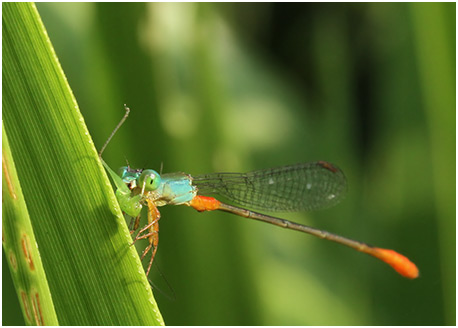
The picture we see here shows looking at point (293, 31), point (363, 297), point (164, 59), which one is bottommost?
point (363, 297)

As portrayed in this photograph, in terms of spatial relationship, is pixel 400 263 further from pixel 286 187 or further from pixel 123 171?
pixel 123 171

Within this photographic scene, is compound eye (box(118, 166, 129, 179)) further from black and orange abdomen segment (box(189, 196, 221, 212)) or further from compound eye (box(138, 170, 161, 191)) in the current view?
black and orange abdomen segment (box(189, 196, 221, 212))

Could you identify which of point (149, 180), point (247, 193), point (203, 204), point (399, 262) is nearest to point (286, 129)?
point (247, 193)

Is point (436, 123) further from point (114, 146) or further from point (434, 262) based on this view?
point (114, 146)

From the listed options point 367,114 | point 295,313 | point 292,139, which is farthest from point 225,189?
point 367,114

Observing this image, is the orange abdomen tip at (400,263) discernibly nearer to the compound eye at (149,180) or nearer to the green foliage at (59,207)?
the compound eye at (149,180)

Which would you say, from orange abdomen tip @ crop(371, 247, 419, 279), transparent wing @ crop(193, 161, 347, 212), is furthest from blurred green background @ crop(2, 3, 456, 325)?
orange abdomen tip @ crop(371, 247, 419, 279)

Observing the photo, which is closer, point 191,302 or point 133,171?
point 133,171
